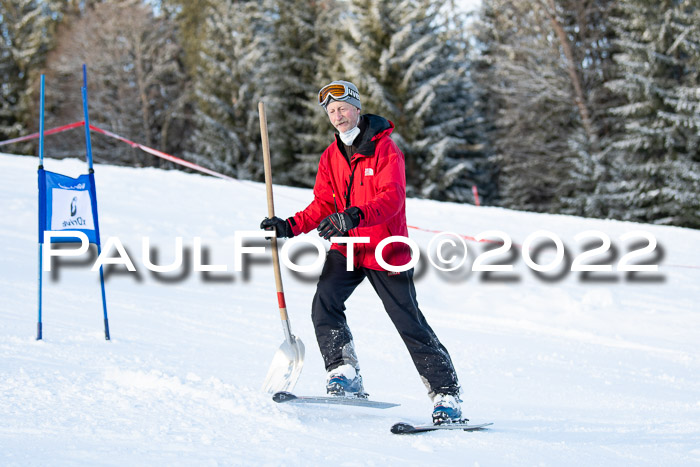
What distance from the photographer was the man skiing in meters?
3.57

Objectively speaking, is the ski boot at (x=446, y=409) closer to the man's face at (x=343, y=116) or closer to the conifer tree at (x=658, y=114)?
the man's face at (x=343, y=116)

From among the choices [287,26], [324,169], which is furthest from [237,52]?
[324,169]

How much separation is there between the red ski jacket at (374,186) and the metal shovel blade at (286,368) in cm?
65

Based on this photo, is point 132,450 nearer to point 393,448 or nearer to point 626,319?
point 393,448

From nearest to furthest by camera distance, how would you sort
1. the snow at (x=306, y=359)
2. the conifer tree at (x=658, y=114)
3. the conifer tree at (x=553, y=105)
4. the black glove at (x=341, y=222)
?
the snow at (x=306, y=359), the black glove at (x=341, y=222), the conifer tree at (x=658, y=114), the conifer tree at (x=553, y=105)

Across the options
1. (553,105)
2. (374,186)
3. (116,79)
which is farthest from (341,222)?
(116,79)

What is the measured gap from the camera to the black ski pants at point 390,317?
3658 millimetres

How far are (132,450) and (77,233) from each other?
2641 mm

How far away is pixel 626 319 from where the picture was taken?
804 cm

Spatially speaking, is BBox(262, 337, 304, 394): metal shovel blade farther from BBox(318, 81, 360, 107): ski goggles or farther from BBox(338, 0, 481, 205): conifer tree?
BBox(338, 0, 481, 205): conifer tree

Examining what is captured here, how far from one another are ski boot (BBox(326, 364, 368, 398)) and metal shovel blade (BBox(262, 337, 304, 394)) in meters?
0.21

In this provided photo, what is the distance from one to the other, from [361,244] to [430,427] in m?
0.95

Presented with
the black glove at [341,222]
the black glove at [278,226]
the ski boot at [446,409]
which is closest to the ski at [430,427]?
the ski boot at [446,409]

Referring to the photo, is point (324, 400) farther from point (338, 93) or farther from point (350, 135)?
point (338, 93)
